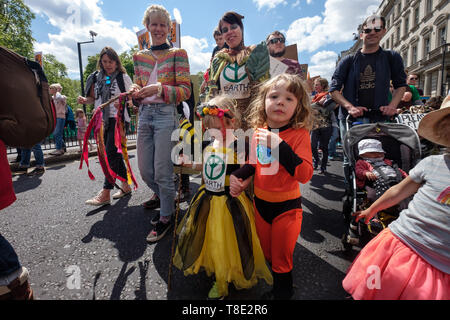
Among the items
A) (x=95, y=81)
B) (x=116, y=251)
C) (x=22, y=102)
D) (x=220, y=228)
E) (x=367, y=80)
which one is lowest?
(x=116, y=251)

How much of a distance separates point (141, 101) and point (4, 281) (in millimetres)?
1789

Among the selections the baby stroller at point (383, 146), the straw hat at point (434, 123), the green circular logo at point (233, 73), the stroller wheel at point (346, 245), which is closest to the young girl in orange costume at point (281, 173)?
the straw hat at point (434, 123)

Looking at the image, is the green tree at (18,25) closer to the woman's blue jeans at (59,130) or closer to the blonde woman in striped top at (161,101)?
the woman's blue jeans at (59,130)

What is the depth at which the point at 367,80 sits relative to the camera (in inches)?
102

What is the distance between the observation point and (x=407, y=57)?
2988cm

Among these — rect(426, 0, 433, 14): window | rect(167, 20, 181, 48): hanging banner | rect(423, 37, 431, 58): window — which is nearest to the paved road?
rect(167, 20, 181, 48): hanging banner

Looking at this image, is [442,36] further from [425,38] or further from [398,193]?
[398,193]

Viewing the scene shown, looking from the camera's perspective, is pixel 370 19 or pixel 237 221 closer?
pixel 237 221

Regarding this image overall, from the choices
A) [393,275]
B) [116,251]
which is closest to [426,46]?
[393,275]

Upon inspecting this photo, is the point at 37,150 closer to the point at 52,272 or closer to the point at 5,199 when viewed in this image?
the point at 52,272

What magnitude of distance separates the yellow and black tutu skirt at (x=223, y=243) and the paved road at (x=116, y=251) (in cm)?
17

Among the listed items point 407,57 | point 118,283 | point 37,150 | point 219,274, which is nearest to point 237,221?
point 219,274

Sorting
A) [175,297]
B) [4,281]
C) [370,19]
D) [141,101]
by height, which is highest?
[370,19]

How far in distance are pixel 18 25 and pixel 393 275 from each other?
3504 cm
